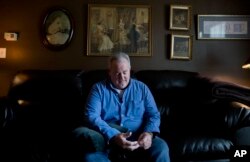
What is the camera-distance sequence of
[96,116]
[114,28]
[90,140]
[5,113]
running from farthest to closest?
1. [114,28]
2. [5,113]
3. [96,116]
4. [90,140]

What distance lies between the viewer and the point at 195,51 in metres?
3.33

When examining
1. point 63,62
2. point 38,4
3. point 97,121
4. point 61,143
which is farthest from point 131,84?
point 38,4

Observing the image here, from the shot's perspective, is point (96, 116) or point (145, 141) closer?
point (145, 141)

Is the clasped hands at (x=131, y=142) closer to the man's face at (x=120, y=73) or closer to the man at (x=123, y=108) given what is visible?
the man at (x=123, y=108)

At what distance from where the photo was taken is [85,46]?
329 cm

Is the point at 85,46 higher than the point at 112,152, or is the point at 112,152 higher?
the point at 85,46

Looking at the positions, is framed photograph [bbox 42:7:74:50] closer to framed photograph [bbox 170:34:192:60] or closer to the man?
framed photograph [bbox 170:34:192:60]

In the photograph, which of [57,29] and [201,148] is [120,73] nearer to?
[201,148]

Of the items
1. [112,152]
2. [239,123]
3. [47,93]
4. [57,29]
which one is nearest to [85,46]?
[57,29]

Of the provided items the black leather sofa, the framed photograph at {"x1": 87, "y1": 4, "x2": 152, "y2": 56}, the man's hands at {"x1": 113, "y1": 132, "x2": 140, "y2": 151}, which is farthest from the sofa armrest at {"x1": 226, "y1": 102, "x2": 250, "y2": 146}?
the framed photograph at {"x1": 87, "y1": 4, "x2": 152, "y2": 56}

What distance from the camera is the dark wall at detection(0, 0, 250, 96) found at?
3.29m

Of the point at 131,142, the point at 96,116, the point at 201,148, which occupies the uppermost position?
the point at 96,116

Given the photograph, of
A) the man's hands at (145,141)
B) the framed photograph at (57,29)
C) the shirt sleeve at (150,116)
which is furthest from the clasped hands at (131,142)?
the framed photograph at (57,29)

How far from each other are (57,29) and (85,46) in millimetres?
363
